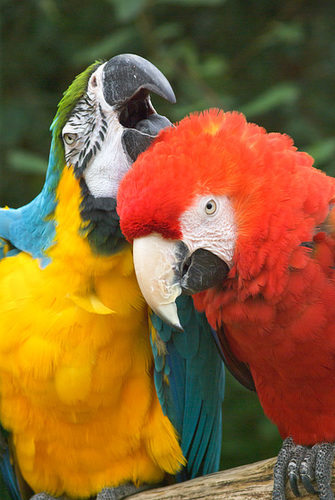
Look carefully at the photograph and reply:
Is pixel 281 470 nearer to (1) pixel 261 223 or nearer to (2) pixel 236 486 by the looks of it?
(2) pixel 236 486

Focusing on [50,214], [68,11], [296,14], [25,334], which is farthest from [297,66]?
[25,334]

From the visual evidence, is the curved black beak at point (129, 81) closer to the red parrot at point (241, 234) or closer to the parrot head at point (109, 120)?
the parrot head at point (109, 120)

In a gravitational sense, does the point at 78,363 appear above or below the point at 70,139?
below

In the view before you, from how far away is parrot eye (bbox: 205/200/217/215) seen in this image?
4.17 feet

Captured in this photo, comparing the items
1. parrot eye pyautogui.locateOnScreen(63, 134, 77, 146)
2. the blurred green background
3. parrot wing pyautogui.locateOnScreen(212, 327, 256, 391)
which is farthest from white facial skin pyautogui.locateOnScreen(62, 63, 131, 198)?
the blurred green background

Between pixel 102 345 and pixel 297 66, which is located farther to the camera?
pixel 297 66

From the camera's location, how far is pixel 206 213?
4.17 feet

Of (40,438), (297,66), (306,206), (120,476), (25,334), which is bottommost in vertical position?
(120,476)

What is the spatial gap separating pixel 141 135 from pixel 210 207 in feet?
1.00

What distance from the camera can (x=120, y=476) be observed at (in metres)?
1.77

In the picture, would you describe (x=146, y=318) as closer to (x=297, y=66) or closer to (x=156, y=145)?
(x=156, y=145)

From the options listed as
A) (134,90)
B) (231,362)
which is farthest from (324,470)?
(134,90)

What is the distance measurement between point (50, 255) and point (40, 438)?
510 mm

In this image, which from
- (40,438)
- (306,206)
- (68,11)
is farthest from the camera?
(68,11)
